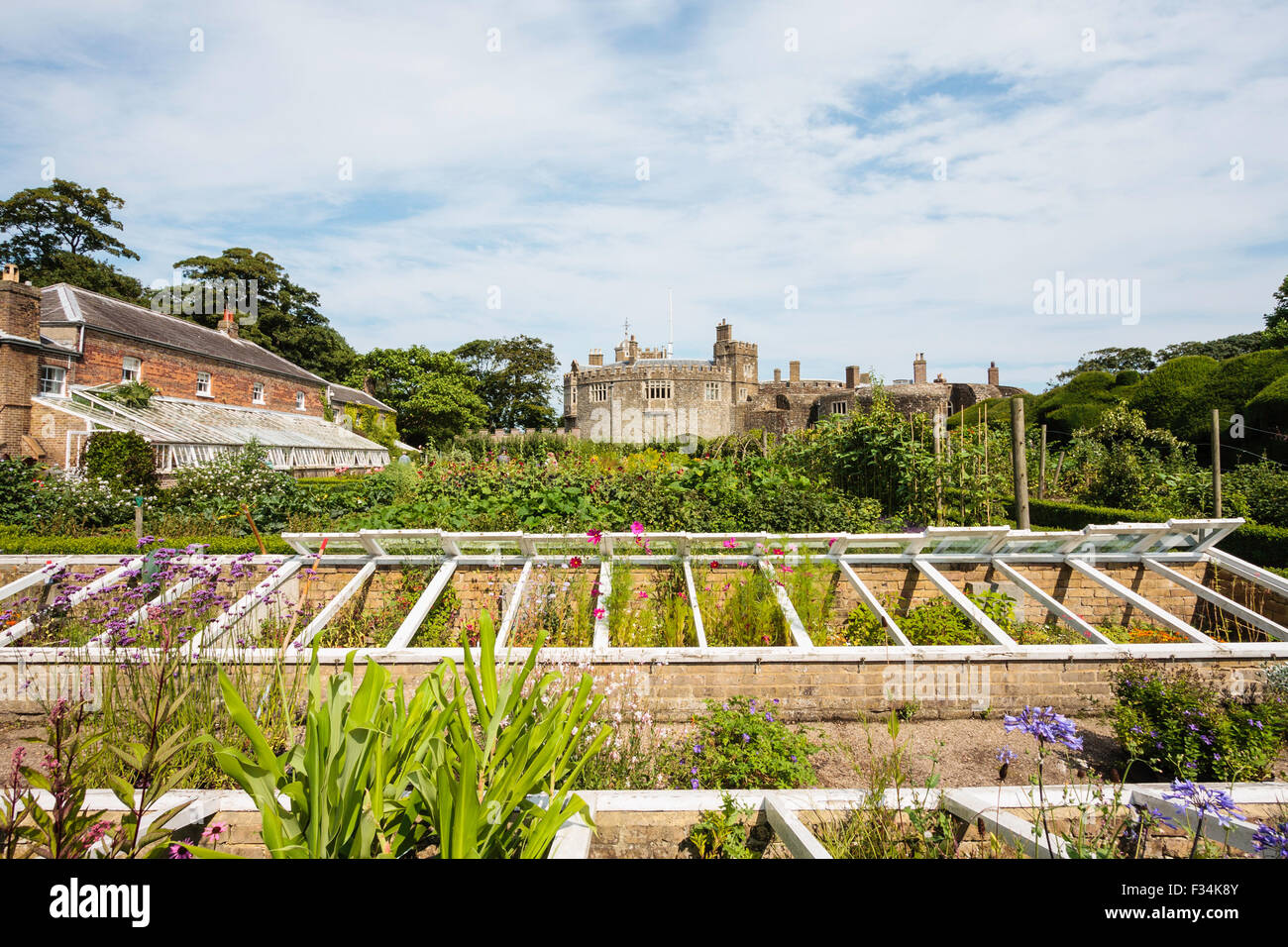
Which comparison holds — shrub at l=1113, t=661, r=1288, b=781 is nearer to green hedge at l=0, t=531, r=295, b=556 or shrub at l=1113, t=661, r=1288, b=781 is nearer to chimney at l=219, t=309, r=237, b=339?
green hedge at l=0, t=531, r=295, b=556

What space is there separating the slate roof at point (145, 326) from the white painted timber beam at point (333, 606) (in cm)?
1818

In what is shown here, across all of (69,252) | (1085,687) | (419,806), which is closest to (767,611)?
(1085,687)

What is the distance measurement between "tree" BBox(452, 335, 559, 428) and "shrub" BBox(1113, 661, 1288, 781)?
46.6m

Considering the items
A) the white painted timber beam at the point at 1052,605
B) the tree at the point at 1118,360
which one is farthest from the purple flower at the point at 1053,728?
the tree at the point at 1118,360

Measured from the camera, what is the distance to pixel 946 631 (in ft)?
14.8

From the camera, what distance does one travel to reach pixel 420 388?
38625 millimetres

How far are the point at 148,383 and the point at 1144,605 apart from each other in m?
24.6

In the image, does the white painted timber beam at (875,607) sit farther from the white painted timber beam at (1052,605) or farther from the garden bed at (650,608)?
the garden bed at (650,608)

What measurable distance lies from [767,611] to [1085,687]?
6.70 feet

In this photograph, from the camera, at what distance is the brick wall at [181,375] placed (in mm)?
17172

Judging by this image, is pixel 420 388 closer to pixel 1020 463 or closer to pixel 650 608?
pixel 1020 463
